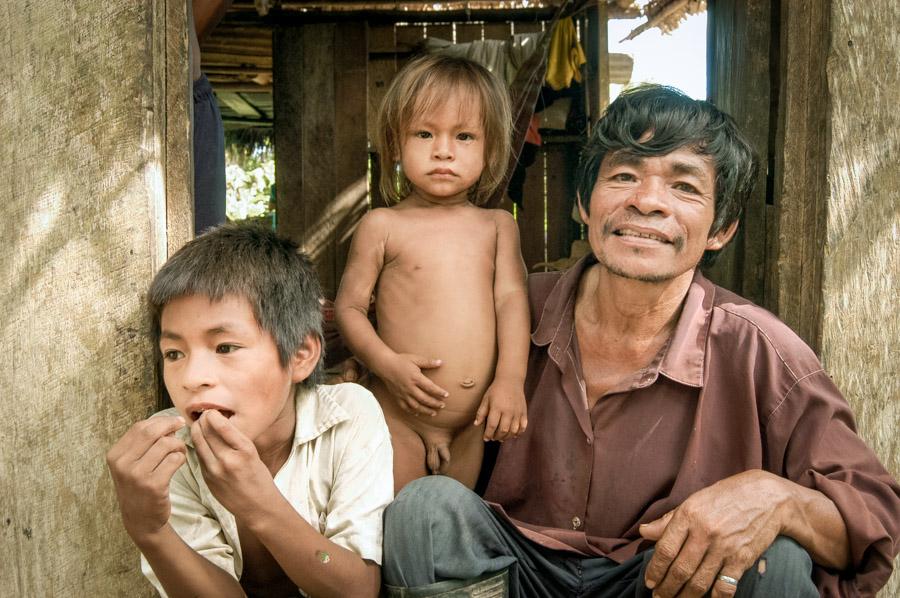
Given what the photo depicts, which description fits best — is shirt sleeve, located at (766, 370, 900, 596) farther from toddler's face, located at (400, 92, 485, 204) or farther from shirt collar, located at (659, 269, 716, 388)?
toddler's face, located at (400, 92, 485, 204)

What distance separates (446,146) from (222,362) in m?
1.08

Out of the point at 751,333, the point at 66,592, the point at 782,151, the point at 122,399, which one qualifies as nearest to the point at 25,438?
the point at 122,399

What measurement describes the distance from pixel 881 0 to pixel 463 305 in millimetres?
1461

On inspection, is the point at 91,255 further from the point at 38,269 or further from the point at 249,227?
the point at 249,227

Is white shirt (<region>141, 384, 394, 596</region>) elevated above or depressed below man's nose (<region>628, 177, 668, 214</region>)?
below

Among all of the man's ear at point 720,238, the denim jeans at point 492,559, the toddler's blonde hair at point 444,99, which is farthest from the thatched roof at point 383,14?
the denim jeans at point 492,559

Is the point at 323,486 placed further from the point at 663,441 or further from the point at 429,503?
the point at 663,441

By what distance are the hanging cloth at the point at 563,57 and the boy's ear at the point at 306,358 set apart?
12.9 ft

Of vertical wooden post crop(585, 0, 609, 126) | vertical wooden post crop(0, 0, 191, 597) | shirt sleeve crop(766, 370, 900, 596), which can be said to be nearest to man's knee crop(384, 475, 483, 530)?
vertical wooden post crop(0, 0, 191, 597)

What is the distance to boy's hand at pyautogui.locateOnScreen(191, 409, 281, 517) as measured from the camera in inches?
63.5

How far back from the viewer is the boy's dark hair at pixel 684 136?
7.18 ft

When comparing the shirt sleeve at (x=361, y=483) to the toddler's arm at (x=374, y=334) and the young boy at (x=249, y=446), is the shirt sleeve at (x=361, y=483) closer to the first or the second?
the young boy at (x=249, y=446)

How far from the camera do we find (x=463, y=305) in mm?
2535

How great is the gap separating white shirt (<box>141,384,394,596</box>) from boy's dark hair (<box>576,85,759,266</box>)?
1051 millimetres
